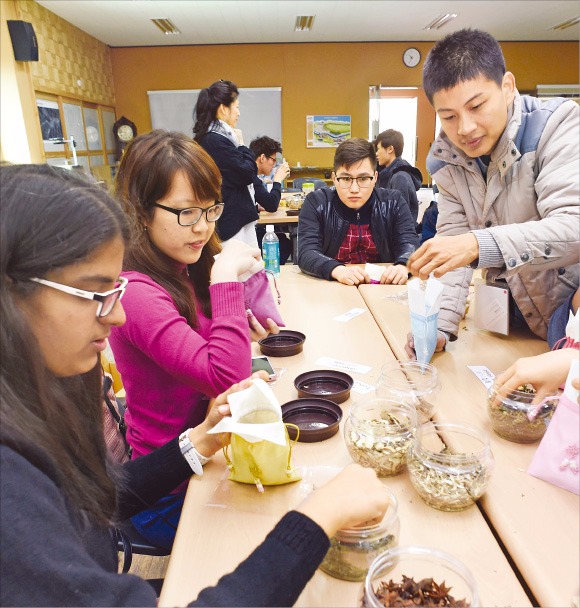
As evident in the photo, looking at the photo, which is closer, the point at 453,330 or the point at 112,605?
the point at 112,605

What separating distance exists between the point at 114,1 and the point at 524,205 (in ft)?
20.1

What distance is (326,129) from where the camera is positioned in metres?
8.79

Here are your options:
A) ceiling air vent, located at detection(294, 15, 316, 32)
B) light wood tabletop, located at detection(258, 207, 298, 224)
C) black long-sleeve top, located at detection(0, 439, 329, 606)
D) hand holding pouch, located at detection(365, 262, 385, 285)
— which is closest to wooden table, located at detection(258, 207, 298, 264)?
light wood tabletop, located at detection(258, 207, 298, 224)

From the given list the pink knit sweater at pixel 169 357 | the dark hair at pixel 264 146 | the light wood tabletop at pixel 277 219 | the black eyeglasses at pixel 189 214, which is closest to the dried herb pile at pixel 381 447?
the pink knit sweater at pixel 169 357

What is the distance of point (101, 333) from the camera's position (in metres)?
0.83

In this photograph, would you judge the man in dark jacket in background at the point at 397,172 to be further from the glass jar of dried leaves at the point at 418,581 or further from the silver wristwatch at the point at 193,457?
the glass jar of dried leaves at the point at 418,581

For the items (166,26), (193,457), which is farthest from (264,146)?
(193,457)

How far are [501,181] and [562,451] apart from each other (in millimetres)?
925

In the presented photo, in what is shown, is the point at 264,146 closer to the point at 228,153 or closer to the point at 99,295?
the point at 228,153

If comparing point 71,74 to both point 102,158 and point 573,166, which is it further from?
point 573,166

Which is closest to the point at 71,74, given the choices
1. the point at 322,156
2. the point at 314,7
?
the point at 314,7

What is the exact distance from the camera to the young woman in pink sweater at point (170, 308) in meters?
1.21

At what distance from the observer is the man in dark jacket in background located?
3.97 meters

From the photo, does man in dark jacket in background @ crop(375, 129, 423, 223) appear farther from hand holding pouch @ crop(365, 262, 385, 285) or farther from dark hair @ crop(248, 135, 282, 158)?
dark hair @ crop(248, 135, 282, 158)
